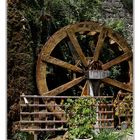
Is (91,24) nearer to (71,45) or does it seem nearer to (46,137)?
(71,45)

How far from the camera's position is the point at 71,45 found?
6043mm

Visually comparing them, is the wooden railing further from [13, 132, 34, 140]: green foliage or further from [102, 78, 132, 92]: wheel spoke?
[102, 78, 132, 92]: wheel spoke

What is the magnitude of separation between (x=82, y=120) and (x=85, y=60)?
6.58 feet

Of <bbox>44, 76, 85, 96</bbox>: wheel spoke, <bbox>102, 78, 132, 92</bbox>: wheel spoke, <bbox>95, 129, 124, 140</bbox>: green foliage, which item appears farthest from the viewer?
<bbox>102, 78, 132, 92</bbox>: wheel spoke

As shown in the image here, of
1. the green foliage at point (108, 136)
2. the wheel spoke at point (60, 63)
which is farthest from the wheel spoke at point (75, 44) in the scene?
the green foliage at point (108, 136)

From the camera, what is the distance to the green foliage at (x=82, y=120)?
399 centimetres

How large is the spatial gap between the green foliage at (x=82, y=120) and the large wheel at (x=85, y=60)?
136 centimetres

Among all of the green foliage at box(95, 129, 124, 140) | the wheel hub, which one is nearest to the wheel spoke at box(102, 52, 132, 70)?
the wheel hub

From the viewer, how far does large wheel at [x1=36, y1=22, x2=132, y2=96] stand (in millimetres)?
5715

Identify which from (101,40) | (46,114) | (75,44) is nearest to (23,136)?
(46,114)

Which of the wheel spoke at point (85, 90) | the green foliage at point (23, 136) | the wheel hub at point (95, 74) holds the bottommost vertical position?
the green foliage at point (23, 136)

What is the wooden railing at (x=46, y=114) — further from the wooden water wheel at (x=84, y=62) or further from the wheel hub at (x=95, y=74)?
the wheel hub at (x=95, y=74)

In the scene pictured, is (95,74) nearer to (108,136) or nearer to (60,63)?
(60,63)
